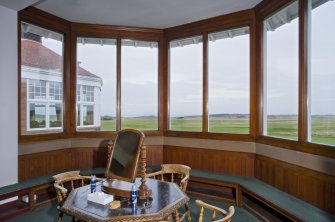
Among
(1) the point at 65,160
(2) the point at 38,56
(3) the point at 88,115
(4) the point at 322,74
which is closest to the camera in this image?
(4) the point at 322,74

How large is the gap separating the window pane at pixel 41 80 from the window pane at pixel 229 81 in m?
2.57

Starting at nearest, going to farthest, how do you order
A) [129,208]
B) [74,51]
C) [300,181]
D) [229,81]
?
[129,208] < [300,181] < [229,81] < [74,51]

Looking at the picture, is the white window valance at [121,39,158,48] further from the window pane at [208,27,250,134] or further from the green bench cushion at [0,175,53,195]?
the green bench cushion at [0,175,53,195]

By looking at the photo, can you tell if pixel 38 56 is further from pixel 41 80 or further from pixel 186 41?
pixel 186 41

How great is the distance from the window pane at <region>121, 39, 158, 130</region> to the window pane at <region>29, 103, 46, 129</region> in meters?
1.33

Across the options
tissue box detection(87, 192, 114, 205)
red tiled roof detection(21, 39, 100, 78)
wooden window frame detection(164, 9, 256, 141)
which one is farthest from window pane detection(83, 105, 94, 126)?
tissue box detection(87, 192, 114, 205)

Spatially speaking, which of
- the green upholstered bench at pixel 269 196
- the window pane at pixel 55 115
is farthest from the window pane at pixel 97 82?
the green upholstered bench at pixel 269 196

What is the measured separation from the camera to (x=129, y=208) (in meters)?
1.99

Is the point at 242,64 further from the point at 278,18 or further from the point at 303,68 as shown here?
the point at 303,68

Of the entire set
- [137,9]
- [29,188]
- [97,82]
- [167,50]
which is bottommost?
[29,188]

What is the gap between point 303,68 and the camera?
2.95 metres

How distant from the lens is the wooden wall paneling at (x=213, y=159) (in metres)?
3.94

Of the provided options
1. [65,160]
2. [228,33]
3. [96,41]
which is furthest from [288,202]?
[96,41]

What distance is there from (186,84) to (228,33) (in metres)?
1.12
